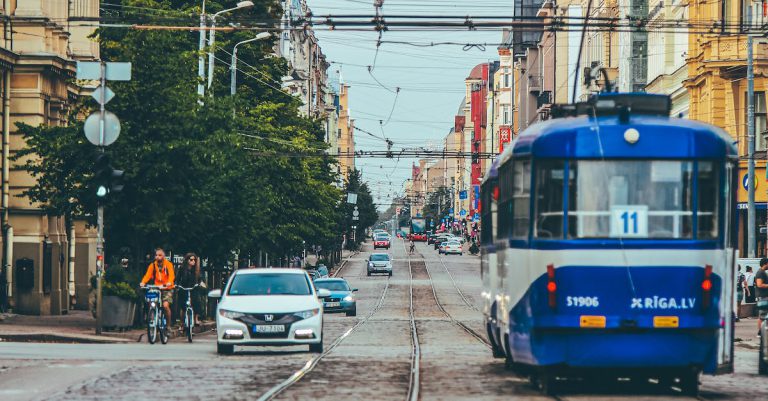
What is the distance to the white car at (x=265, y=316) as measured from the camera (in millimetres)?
24562

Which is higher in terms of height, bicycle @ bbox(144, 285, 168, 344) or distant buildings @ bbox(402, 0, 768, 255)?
distant buildings @ bbox(402, 0, 768, 255)

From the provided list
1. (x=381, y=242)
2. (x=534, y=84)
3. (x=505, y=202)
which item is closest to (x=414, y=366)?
(x=505, y=202)

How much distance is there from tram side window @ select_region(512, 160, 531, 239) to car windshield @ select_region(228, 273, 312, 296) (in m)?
8.76

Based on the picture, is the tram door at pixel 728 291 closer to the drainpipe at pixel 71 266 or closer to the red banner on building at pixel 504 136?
the drainpipe at pixel 71 266

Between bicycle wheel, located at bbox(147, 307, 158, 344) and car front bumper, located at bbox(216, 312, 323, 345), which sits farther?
bicycle wheel, located at bbox(147, 307, 158, 344)

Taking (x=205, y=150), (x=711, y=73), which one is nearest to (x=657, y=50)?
(x=711, y=73)

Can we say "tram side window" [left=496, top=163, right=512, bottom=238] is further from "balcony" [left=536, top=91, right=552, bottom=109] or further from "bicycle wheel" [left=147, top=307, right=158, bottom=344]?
"balcony" [left=536, top=91, right=552, bottom=109]

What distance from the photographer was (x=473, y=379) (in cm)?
1947

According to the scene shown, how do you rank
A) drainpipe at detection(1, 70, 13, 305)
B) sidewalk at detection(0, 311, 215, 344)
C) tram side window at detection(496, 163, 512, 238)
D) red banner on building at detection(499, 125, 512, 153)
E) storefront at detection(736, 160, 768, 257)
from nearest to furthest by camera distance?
tram side window at detection(496, 163, 512, 238)
sidewalk at detection(0, 311, 215, 344)
drainpipe at detection(1, 70, 13, 305)
storefront at detection(736, 160, 768, 257)
red banner on building at detection(499, 125, 512, 153)

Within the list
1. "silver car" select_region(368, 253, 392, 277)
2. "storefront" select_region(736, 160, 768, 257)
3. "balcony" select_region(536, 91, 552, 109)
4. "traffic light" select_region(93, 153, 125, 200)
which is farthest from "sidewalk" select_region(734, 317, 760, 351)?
"balcony" select_region(536, 91, 552, 109)

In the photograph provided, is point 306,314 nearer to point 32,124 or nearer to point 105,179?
point 105,179

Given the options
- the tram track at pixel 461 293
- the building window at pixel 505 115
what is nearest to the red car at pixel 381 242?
the tram track at pixel 461 293

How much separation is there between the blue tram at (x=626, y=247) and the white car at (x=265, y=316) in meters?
8.22

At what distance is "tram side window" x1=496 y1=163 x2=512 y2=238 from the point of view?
59.3 ft
